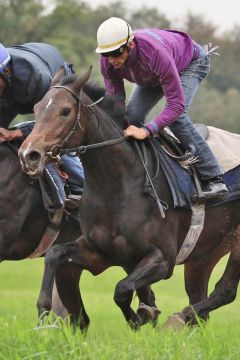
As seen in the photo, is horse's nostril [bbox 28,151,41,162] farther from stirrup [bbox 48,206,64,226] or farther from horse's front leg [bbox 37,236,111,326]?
stirrup [bbox 48,206,64,226]

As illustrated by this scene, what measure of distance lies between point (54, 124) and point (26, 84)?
4.59ft

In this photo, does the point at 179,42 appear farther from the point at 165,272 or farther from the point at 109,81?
the point at 165,272

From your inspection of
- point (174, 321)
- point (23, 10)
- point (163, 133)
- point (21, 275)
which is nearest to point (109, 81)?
point (163, 133)

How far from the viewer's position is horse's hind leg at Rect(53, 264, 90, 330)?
9.49 m

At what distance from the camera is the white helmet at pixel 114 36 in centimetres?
877

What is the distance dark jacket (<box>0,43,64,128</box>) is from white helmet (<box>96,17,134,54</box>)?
1.07m

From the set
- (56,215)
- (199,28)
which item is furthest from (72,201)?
(199,28)

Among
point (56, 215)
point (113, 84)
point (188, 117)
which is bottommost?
point (56, 215)

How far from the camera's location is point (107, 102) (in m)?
9.09

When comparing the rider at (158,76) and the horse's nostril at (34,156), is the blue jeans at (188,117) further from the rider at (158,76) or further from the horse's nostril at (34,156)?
the horse's nostril at (34,156)

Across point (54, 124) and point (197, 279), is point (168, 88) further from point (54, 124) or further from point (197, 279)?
point (197, 279)

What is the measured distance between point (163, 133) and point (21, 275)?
14779 mm

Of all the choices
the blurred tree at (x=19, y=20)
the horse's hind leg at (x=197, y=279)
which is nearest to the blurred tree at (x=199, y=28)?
the blurred tree at (x=19, y=20)

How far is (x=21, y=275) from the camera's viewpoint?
23875mm
